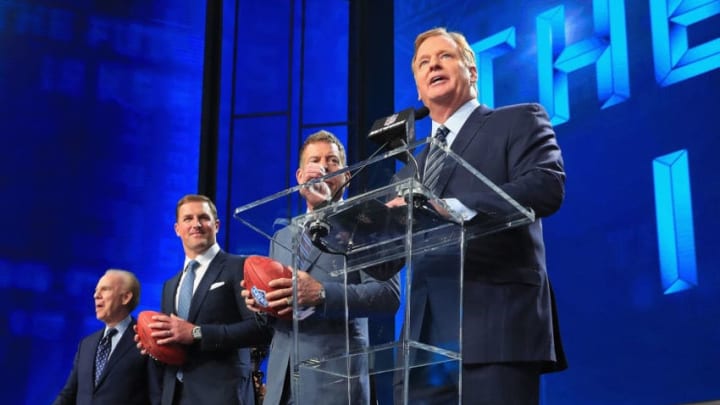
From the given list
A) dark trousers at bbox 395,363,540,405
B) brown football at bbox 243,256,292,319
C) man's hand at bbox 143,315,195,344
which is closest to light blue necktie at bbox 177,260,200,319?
man's hand at bbox 143,315,195,344

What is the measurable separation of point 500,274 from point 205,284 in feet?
5.58

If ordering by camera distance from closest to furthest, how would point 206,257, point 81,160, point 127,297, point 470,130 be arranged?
point 470,130 < point 206,257 < point 127,297 < point 81,160

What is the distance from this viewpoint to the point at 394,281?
74.6 inches

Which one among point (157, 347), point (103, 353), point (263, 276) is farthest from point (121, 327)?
point (263, 276)

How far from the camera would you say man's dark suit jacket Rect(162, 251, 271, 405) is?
3236 mm

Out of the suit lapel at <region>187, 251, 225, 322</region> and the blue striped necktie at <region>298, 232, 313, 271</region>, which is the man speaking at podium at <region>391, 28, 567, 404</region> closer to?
the blue striped necktie at <region>298, 232, 313, 271</region>

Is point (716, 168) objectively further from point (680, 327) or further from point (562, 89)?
point (562, 89)

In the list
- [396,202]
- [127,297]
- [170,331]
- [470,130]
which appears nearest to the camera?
[396,202]

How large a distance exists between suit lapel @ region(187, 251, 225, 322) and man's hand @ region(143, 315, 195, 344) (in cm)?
14

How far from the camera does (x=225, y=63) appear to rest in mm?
5656

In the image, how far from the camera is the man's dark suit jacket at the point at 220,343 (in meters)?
3.24

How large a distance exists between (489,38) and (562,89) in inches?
22.6

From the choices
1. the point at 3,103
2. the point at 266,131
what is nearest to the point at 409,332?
the point at 266,131

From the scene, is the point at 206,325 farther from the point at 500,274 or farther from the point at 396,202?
the point at 396,202
